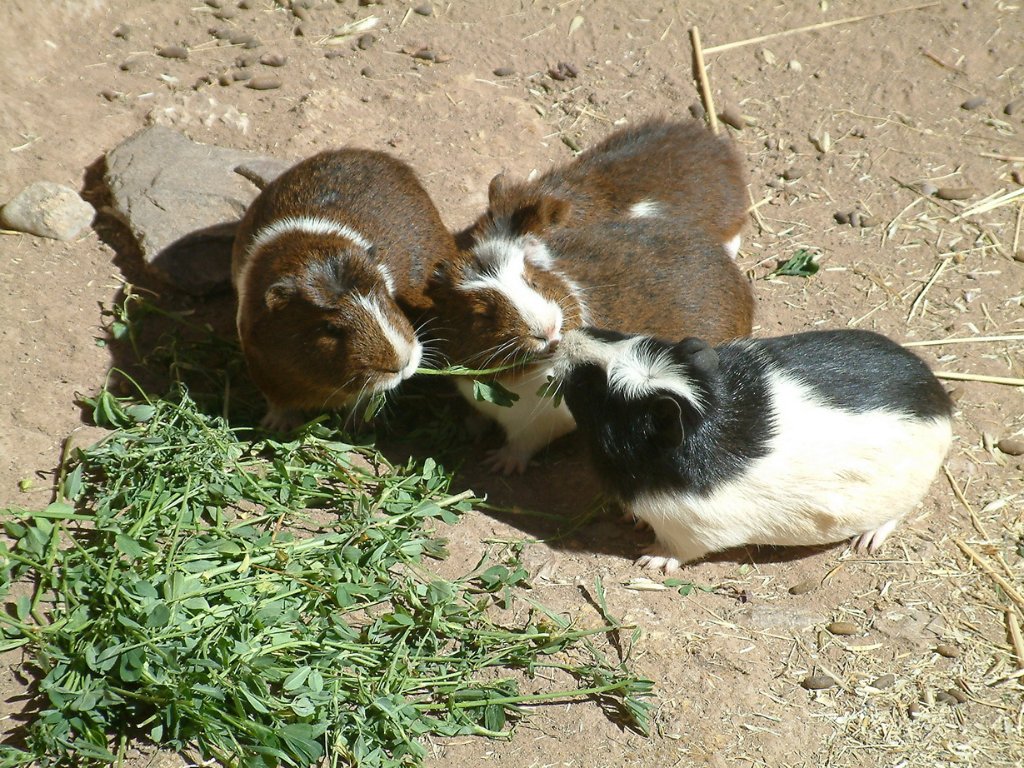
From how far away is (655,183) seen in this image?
5.53 meters

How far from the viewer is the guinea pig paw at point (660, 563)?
452 cm

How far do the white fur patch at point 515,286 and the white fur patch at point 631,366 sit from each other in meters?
0.15

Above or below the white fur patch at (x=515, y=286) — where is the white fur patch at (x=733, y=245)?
below

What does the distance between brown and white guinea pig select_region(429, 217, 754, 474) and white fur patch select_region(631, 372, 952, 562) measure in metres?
0.83

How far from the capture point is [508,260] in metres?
4.62

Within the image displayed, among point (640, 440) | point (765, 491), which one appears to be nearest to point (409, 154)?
point (640, 440)

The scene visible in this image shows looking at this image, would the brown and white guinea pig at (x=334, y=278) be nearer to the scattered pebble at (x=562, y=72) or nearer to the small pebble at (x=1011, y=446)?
the scattered pebble at (x=562, y=72)

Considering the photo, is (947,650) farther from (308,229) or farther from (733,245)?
(308,229)

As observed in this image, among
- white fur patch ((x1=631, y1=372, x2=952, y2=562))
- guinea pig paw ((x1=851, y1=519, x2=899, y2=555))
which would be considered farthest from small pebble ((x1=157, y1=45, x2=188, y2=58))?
guinea pig paw ((x1=851, y1=519, x2=899, y2=555))

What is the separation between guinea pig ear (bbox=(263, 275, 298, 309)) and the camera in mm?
4406

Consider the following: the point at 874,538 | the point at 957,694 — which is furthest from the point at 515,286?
the point at 957,694

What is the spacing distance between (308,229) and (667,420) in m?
2.22

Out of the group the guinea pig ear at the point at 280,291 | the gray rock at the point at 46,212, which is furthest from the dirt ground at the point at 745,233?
the guinea pig ear at the point at 280,291

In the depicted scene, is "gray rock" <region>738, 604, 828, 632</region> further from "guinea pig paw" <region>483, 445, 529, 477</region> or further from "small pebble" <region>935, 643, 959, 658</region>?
"guinea pig paw" <region>483, 445, 529, 477</region>
